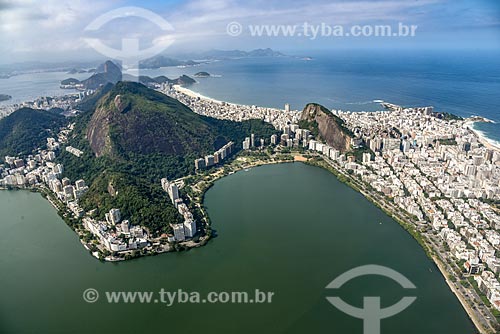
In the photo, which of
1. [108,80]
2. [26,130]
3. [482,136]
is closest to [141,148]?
[26,130]

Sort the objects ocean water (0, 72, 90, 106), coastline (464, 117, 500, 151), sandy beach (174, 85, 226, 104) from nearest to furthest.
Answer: coastline (464, 117, 500, 151) < ocean water (0, 72, 90, 106) < sandy beach (174, 85, 226, 104)

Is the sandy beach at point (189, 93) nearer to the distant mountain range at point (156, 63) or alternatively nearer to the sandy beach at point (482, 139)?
the sandy beach at point (482, 139)

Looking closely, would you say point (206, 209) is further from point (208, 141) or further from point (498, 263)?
point (498, 263)

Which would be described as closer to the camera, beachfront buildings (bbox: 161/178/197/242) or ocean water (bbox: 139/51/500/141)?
beachfront buildings (bbox: 161/178/197/242)

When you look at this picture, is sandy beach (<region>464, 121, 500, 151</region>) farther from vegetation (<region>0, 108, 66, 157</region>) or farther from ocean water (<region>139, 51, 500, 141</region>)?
vegetation (<region>0, 108, 66, 157</region>)

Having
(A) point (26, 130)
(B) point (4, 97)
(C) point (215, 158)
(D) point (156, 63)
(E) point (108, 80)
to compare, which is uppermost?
(D) point (156, 63)

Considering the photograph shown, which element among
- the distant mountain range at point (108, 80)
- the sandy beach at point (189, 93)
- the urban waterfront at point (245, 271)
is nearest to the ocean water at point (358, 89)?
the sandy beach at point (189, 93)

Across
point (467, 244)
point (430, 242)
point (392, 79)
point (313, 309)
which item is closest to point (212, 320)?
point (313, 309)

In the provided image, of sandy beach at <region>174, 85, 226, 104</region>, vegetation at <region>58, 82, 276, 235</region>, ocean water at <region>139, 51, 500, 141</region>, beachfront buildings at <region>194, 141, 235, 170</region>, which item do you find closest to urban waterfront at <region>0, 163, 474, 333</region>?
vegetation at <region>58, 82, 276, 235</region>

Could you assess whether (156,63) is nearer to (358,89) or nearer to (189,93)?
(189,93)

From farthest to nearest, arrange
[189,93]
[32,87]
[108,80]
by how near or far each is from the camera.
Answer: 1. [108,80]
2. [32,87]
3. [189,93]
